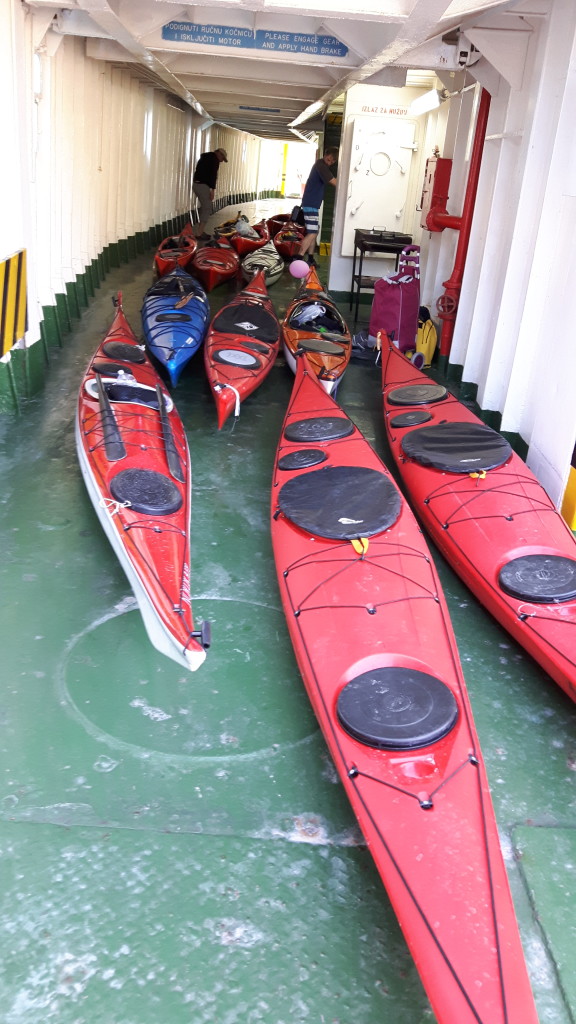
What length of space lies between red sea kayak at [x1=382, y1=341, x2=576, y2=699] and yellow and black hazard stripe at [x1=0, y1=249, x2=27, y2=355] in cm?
262

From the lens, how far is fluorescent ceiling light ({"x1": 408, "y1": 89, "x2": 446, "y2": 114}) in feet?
27.4

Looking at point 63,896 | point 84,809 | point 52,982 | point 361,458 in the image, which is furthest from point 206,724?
point 361,458

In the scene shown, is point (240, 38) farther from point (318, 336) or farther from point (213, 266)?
point (213, 266)

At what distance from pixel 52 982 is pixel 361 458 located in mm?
2864

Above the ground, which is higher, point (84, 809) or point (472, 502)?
point (472, 502)

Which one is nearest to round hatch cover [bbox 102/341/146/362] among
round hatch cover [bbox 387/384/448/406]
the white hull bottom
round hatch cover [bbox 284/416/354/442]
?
round hatch cover [bbox 284/416/354/442]

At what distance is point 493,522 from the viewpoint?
12.4ft

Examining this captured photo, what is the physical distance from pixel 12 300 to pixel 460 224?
4082 millimetres

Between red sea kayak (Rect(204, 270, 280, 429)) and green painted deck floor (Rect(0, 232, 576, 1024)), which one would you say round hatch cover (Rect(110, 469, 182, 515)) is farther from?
red sea kayak (Rect(204, 270, 280, 429))

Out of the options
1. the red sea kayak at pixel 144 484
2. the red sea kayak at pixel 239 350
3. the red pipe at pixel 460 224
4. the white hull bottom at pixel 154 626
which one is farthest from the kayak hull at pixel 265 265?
the white hull bottom at pixel 154 626

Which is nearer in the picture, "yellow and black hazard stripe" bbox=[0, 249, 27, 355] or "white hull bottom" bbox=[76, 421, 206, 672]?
"white hull bottom" bbox=[76, 421, 206, 672]

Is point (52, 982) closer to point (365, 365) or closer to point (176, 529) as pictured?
point (176, 529)

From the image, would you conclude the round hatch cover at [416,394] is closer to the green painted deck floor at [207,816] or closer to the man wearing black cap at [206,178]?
the green painted deck floor at [207,816]

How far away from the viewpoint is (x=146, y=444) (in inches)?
168
